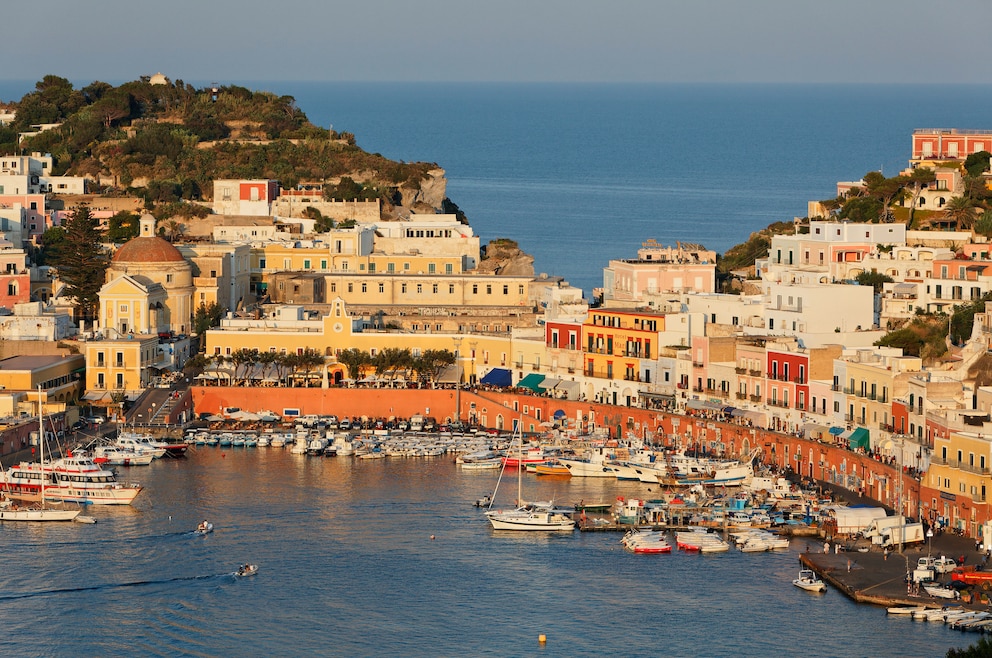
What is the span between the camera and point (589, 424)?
53750mm

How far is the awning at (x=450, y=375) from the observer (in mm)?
57344

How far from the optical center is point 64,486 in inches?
1827

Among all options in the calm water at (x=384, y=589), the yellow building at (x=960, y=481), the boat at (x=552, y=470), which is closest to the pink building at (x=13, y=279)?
A: the calm water at (x=384, y=589)

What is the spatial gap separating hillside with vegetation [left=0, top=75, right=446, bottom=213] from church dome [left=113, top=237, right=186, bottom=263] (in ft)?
45.4

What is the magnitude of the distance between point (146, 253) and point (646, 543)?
23438mm

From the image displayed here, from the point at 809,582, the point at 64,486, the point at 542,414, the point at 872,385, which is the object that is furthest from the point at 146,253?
the point at 809,582

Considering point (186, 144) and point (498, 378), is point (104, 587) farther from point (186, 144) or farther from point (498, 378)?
point (186, 144)

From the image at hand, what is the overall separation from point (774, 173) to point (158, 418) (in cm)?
7743

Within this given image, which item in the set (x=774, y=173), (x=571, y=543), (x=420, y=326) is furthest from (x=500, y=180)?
(x=571, y=543)

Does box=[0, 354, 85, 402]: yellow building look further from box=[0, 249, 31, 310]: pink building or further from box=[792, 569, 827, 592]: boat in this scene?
box=[792, 569, 827, 592]: boat

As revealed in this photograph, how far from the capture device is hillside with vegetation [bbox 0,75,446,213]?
78625mm

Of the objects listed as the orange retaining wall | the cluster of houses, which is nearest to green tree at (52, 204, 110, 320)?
the cluster of houses

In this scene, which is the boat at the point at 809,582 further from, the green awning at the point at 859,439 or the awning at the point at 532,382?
the awning at the point at 532,382

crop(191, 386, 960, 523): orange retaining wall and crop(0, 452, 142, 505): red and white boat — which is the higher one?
crop(191, 386, 960, 523): orange retaining wall
